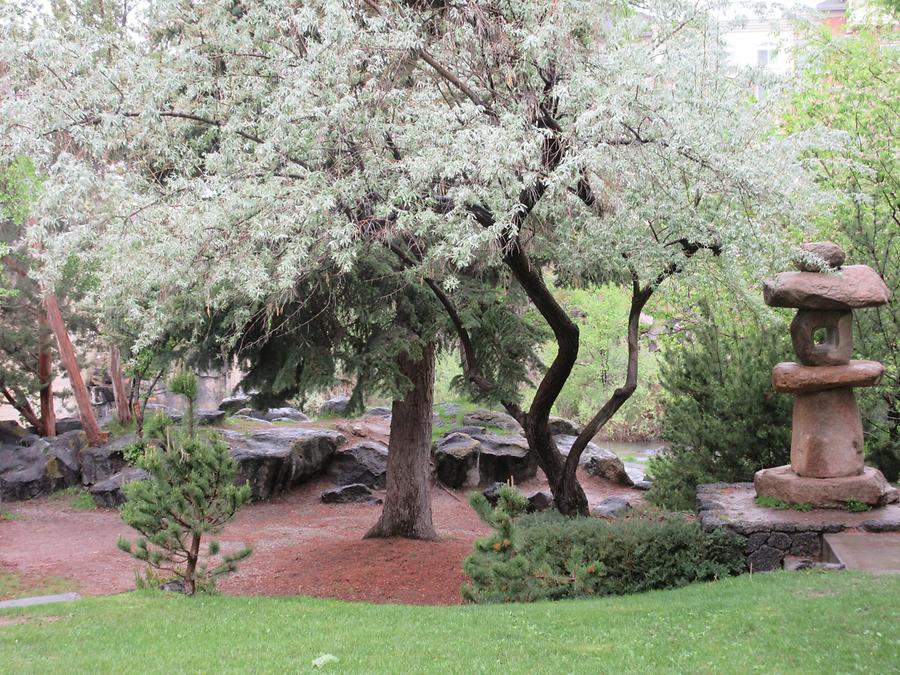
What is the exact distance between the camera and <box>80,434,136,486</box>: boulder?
63.9ft

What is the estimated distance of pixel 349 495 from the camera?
1866 centimetres

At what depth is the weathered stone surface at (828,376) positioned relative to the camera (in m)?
9.89

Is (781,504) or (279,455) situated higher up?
(781,504)

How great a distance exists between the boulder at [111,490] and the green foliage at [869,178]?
14.5m

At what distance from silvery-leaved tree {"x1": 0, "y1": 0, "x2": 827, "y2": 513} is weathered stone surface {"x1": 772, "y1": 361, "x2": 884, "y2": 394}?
5.92 feet

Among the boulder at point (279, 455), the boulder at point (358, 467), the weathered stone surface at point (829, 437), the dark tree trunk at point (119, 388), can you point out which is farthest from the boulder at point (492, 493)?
the dark tree trunk at point (119, 388)

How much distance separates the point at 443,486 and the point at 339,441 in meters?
2.88

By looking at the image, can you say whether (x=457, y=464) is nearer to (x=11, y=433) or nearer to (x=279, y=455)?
(x=279, y=455)

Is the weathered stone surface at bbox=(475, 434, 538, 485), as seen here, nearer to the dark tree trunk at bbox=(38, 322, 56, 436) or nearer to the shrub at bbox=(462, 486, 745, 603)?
the shrub at bbox=(462, 486, 745, 603)

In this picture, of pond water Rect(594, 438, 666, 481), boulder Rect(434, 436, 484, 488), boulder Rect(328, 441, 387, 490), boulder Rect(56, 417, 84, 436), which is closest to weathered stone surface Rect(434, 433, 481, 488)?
boulder Rect(434, 436, 484, 488)

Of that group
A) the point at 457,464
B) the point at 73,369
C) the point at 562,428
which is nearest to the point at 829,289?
the point at 457,464

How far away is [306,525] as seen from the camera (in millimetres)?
16281

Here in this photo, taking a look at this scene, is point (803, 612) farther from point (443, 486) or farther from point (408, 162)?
point (443, 486)

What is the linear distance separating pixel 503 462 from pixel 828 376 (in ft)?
36.7
